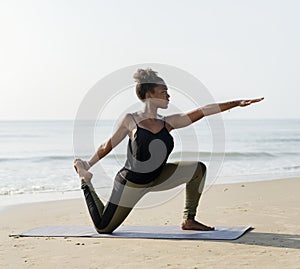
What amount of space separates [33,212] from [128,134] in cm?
276

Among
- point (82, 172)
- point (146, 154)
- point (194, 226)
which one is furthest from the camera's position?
point (194, 226)

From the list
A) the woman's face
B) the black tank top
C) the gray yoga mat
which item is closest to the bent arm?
the black tank top

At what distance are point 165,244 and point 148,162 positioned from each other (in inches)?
31.0

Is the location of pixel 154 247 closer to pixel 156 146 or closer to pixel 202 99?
pixel 156 146

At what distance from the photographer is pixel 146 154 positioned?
5.34 m

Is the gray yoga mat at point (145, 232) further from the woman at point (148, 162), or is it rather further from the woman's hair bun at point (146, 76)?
the woman's hair bun at point (146, 76)

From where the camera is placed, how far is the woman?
5.35m

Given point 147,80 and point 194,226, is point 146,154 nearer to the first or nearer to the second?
point 147,80

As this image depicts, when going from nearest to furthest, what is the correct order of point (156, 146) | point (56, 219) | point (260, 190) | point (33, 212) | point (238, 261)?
point (238, 261)
point (156, 146)
point (56, 219)
point (33, 212)
point (260, 190)

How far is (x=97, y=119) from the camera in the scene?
586 cm

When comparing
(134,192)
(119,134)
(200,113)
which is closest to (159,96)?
(200,113)

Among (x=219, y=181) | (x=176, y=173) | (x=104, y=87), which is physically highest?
(x=104, y=87)

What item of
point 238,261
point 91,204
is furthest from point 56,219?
point 238,261

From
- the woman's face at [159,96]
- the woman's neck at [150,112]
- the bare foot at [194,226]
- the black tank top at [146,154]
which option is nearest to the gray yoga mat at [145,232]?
the bare foot at [194,226]
